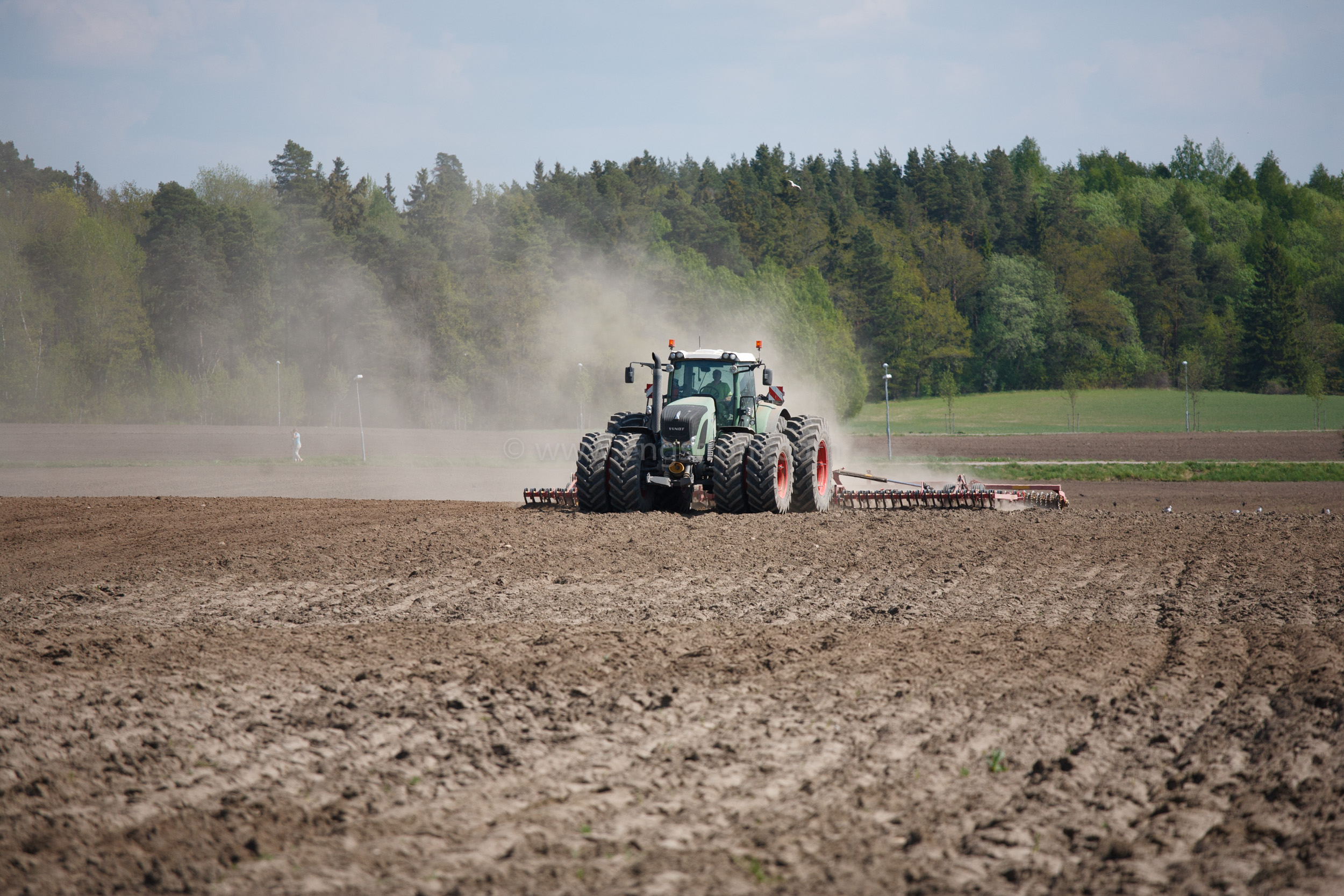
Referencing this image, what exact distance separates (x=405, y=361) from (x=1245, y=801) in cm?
5864

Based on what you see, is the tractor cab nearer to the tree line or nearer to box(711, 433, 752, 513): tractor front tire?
box(711, 433, 752, 513): tractor front tire

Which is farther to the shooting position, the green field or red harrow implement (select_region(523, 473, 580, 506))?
the green field

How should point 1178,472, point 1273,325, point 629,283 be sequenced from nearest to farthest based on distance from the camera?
point 1178,472 < point 629,283 < point 1273,325

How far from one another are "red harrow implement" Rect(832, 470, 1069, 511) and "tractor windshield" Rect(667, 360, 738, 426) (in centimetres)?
323

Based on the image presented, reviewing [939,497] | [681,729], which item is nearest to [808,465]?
[939,497]

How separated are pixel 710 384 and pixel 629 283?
3965 cm

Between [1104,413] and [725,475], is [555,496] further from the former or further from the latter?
[1104,413]

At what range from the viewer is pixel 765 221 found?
92.6 metres

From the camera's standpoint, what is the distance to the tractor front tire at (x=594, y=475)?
15586 millimetres

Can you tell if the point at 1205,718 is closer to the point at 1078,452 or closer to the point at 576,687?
the point at 576,687

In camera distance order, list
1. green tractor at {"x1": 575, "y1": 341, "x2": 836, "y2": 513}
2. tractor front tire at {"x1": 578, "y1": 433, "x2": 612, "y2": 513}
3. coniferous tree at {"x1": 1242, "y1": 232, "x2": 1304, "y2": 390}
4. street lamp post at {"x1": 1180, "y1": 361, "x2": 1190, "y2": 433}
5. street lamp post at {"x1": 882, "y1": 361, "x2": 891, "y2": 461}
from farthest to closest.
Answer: coniferous tree at {"x1": 1242, "y1": 232, "x2": 1304, "y2": 390}, street lamp post at {"x1": 1180, "y1": 361, "x2": 1190, "y2": 433}, street lamp post at {"x1": 882, "y1": 361, "x2": 891, "y2": 461}, tractor front tire at {"x1": 578, "y1": 433, "x2": 612, "y2": 513}, green tractor at {"x1": 575, "y1": 341, "x2": 836, "y2": 513}

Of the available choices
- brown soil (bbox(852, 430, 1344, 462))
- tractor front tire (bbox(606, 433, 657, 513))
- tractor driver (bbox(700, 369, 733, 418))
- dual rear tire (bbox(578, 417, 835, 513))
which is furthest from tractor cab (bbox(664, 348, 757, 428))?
brown soil (bbox(852, 430, 1344, 462))

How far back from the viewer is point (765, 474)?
15.0 m

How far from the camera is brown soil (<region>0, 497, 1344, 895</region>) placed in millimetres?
4160
